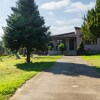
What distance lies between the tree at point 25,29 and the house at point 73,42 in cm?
2236

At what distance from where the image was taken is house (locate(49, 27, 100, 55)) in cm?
5009

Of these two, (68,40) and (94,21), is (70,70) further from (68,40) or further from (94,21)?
(68,40)

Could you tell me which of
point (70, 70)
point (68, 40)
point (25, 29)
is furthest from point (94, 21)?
point (68, 40)

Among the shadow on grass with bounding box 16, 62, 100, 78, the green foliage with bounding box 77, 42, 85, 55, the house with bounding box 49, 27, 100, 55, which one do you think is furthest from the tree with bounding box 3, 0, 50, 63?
the house with bounding box 49, 27, 100, 55

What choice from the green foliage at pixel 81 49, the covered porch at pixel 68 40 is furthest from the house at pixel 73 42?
the green foliage at pixel 81 49

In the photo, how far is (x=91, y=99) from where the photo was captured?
8.91m

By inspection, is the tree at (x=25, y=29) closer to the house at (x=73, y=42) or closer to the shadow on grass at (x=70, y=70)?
the shadow on grass at (x=70, y=70)

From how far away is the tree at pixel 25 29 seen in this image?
25750mm

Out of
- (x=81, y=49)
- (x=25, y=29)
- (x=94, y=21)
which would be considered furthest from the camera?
(x=81, y=49)

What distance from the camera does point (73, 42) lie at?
55656 mm

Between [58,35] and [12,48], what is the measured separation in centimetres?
2860

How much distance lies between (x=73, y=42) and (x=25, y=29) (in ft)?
101

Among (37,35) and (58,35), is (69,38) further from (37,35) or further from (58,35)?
(37,35)

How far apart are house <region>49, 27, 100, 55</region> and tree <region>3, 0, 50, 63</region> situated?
73.4 ft
